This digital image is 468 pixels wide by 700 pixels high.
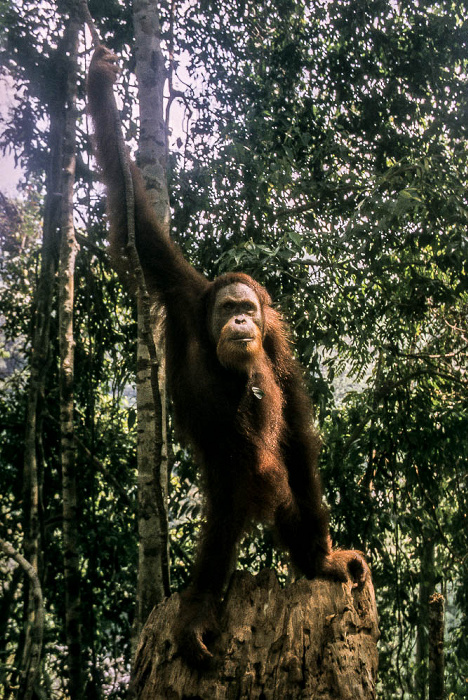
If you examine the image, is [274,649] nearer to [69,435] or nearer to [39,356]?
[69,435]

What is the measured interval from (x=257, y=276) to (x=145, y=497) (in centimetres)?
193

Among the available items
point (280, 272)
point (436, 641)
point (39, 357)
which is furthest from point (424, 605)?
point (39, 357)

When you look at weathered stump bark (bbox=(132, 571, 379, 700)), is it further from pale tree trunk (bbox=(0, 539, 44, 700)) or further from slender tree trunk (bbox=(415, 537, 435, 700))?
slender tree trunk (bbox=(415, 537, 435, 700))

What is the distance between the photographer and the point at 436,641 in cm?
322

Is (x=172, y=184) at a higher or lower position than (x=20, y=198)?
lower

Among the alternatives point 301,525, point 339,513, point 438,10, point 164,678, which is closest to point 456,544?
point 339,513

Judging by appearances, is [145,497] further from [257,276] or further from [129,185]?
[257,276]

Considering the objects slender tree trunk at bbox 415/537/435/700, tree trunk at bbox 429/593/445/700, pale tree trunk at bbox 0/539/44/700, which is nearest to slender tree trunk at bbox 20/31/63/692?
pale tree trunk at bbox 0/539/44/700

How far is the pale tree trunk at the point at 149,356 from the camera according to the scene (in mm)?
2936

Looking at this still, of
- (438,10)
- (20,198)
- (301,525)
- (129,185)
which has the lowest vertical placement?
(301,525)

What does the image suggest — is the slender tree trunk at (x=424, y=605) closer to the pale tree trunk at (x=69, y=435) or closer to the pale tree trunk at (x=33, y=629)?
the pale tree trunk at (x=69, y=435)

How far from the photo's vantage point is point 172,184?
4.74 metres

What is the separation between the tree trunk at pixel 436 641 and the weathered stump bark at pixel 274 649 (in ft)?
2.69

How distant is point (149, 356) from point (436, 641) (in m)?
2.39
